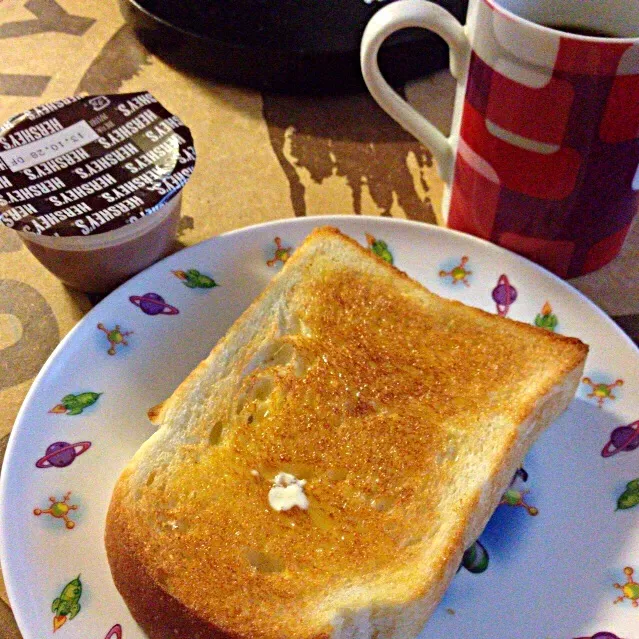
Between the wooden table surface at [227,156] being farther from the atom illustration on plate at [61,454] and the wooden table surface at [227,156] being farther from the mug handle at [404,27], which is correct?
the mug handle at [404,27]

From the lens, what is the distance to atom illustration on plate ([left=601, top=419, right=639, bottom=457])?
1032mm

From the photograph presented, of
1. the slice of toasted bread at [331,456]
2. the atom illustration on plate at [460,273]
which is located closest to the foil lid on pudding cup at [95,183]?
the slice of toasted bread at [331,456]

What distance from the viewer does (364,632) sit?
0.87 m

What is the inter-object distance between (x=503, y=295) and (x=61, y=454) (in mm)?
762

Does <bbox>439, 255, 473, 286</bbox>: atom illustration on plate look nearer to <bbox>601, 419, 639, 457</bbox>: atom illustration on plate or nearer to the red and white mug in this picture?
the red and white mug

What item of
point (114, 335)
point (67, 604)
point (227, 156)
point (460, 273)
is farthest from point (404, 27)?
point (67, 604)

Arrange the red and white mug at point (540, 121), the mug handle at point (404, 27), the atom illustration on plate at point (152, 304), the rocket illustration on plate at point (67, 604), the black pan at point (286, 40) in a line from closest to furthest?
the rocket illustration on plate at point (67, 604) < the red and white mug at point (540, 121) < the mug handle at point (404, 27) < the atom illustration on plate at point (152, 304) < the black pan at point (286, 40)

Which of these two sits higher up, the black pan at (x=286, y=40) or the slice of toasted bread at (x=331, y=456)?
the black pan at (x=286, y=40)

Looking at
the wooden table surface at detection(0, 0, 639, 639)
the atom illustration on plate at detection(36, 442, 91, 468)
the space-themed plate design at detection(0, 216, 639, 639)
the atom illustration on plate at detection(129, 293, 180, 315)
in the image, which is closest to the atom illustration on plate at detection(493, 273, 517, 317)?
the space-themed plate design at detection(0, 216, 639, 639)

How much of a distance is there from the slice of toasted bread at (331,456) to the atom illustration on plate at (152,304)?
149mm

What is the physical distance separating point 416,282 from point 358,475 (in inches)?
15.1

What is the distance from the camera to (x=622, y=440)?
104cm

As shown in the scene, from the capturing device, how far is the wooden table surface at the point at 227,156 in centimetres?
130

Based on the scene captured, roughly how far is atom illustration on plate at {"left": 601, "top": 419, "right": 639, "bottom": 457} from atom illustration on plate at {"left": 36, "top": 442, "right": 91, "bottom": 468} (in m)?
0.77
